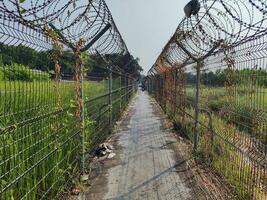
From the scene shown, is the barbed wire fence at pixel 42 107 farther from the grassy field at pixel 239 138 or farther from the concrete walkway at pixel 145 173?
the grassy field at pixel 239 138

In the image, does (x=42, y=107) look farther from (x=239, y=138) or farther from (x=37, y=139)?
(x=239, y=138)

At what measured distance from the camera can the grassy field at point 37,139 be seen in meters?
2.71

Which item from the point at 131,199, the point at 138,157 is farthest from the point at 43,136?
the point at 138,157

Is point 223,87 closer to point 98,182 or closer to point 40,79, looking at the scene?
point 98,182

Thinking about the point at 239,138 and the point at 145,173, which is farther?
the point at 145,173

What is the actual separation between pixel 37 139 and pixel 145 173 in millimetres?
2539

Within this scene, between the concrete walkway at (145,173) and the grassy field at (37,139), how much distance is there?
564 millimetres

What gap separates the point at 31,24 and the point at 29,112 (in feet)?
2.51

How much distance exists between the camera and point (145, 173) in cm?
556

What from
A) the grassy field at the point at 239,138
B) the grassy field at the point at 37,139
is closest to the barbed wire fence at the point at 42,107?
the grassy field at the point at 37,139

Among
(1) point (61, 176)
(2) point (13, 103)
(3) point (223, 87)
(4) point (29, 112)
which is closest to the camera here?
(2) point (13, 103)

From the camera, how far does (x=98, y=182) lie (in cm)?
517

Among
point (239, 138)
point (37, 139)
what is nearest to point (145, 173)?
point (239, 138)

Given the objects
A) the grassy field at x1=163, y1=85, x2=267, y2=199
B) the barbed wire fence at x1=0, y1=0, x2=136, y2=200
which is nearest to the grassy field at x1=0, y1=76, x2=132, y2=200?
the barbed wire fence at x1=0, y1=0, x2=136, y2=200
